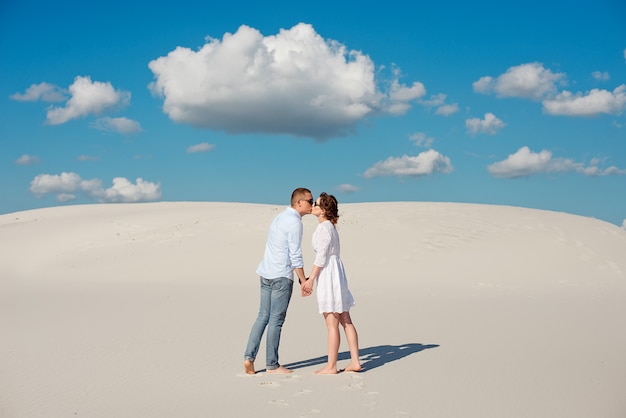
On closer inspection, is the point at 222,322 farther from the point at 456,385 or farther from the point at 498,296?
the point at 498,296

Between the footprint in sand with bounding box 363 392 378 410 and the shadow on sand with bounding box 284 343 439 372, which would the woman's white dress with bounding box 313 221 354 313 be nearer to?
the shadow on sand with bounding box 284 343 439 372

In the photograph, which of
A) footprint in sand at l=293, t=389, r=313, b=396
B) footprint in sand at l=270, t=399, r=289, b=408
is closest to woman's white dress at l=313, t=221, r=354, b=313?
footprint in sand at l=293, t=389, r=313, b=396

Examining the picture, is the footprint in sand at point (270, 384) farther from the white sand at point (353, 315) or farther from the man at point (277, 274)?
the man at point (277, 274)

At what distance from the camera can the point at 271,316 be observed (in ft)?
21.8

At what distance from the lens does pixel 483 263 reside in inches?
739

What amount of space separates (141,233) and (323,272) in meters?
18.5

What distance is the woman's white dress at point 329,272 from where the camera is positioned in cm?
664

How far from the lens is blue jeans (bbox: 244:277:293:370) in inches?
260

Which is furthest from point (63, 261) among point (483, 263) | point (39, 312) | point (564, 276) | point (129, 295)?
point (564, 276)

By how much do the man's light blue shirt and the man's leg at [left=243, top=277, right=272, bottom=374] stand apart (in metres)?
0.18

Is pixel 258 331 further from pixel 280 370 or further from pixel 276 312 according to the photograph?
pixel 280 370

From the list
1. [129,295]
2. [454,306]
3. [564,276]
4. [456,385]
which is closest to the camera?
[456,385]

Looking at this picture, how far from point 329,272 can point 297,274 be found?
395mm

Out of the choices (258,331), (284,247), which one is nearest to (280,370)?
(258,331)
